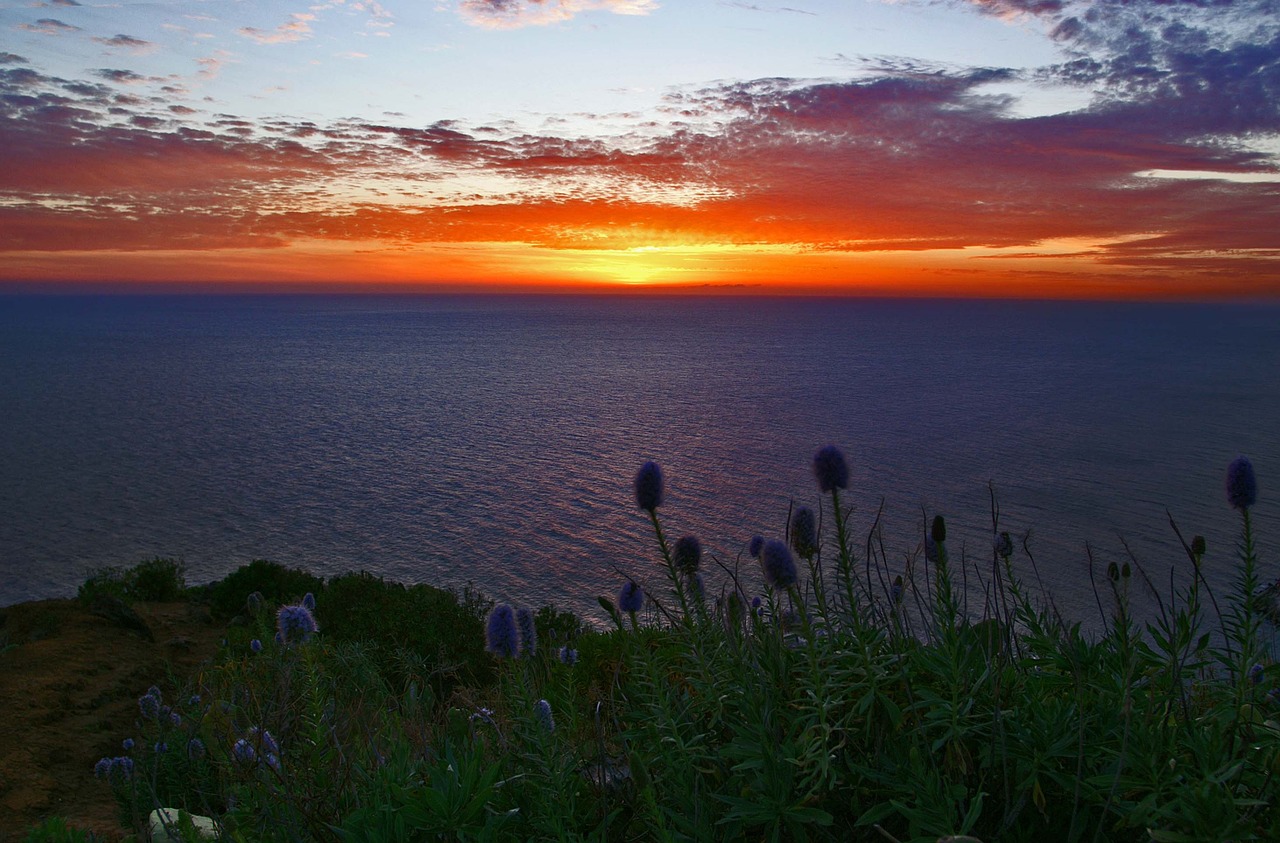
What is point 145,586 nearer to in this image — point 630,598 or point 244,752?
point 244,752

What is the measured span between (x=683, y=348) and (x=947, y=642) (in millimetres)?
143281

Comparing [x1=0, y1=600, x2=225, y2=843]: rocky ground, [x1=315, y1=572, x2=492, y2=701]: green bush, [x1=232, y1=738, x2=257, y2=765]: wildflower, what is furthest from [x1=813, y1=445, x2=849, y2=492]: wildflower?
[x1=315, y1=572, x2=492, y2=701]: green bush

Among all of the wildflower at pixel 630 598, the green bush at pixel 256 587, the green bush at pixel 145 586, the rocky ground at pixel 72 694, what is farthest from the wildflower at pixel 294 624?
the green bush at pixel 145 586

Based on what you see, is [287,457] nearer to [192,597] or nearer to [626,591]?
[192,597]

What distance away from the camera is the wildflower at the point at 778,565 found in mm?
2658

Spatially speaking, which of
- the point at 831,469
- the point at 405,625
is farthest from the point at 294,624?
the point at 405,625

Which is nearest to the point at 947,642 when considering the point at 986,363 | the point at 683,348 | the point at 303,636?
the point at 303,636

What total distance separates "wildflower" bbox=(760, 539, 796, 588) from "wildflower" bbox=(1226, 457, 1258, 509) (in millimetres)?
1773

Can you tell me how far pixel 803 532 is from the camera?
9.44 ft

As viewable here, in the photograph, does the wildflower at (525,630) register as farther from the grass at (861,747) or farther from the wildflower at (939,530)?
the wildflower at (939,530)

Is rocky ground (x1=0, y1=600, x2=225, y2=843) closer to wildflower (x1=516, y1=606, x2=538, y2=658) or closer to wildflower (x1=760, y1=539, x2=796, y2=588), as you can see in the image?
wildflower (x1=516, y1=606, x2=538, y2=658)

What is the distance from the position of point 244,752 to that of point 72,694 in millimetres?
9277

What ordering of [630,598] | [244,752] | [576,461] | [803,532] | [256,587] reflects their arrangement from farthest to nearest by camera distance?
[576,461], [256,587], [244,752], [630,598], [803,532]

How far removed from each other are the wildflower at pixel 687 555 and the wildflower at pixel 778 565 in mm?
470
